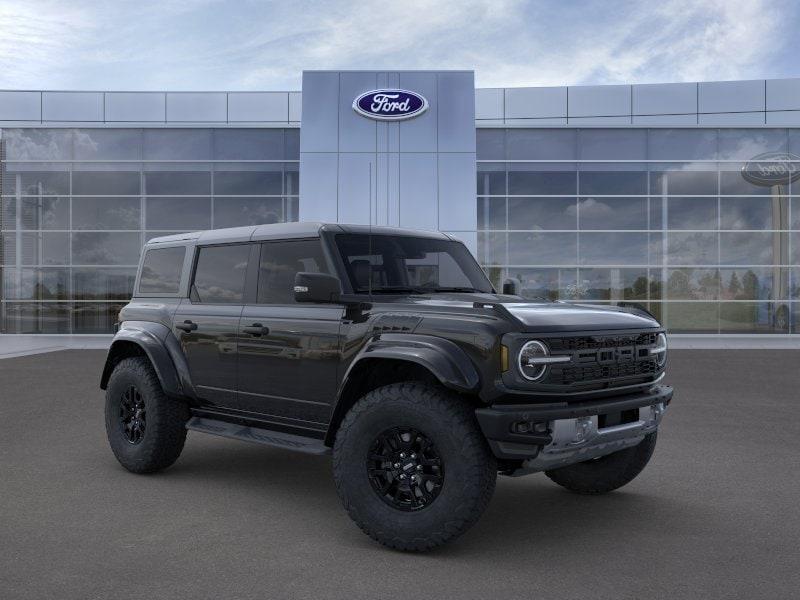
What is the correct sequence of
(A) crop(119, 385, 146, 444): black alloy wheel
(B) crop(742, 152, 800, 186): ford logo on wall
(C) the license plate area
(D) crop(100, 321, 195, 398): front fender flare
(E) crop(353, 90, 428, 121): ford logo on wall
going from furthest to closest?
(B) crop(742, 152, 800, 186): ford logo on wall < (E) crop(353, 90, 428, 121): ford logo on wall < (A) crop(119, 385, 146, 444): black alloy wheel < (D) crop(100, 321, 195, 398): front fender flare < (C) the license plate area

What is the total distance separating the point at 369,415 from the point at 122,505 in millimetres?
2116

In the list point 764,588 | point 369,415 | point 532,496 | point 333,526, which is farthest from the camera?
point 532,496

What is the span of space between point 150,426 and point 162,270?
4.47ft

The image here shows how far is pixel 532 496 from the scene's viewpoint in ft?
18.8

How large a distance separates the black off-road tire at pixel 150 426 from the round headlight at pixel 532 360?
3.15 metres

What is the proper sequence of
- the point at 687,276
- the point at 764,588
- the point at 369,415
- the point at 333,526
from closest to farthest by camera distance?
the point at 764,588 → the point at 369,415 → the point at 333,526 → the point at 687,276

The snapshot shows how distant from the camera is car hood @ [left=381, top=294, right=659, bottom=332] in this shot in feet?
14.0

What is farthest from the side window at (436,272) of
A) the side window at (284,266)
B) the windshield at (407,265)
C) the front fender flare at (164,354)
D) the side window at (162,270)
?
the side window at (162,270)

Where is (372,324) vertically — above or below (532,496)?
above

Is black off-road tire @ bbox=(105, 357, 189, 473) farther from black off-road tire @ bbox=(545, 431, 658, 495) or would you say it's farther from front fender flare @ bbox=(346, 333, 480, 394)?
black off-road tire @ bbox=(545, 431, 658, 495)

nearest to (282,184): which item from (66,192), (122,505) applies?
(66,192)

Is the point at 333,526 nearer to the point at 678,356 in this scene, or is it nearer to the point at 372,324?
the point at 372,324

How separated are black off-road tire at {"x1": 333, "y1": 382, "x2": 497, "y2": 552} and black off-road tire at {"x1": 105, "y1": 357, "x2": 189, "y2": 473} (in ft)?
6.78

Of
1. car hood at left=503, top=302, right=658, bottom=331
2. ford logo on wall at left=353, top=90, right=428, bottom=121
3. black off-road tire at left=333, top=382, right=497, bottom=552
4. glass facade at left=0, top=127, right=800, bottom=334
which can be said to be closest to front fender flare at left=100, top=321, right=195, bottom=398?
black off-road tire at left=333, top=382, right=497, bottom=552
